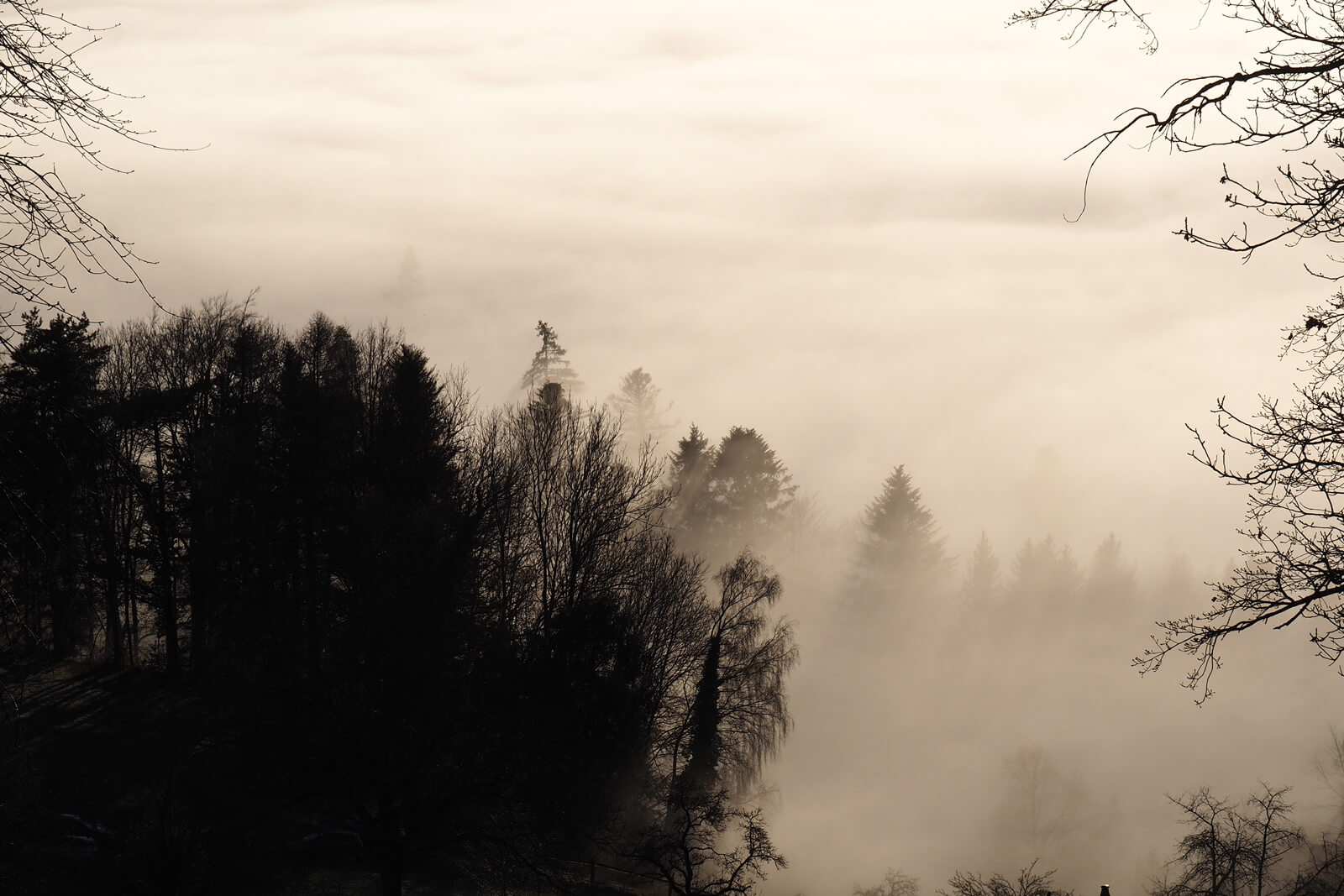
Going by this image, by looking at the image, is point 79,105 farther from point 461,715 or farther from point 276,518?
point 276,518

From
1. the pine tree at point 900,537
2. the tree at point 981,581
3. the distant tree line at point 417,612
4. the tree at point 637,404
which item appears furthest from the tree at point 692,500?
the tree at point 637,404

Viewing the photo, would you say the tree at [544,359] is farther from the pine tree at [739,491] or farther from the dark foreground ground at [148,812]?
the dark foreground ground at [148,812]

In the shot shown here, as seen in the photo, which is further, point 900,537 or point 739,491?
point 900,537

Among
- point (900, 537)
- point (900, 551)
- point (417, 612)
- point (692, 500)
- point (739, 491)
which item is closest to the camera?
point (417, 612)

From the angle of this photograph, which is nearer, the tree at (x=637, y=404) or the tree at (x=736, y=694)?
the tree at (x=736, y=694)

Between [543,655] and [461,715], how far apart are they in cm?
618

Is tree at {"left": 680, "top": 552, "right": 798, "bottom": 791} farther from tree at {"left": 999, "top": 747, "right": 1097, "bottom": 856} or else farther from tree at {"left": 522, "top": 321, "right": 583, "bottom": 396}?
tree at {"left": 522, "top": 321, "right": 583, "bottom": 396}

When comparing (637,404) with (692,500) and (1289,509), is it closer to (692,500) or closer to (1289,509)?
(692,500)

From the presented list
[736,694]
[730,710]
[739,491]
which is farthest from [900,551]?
[730,710]

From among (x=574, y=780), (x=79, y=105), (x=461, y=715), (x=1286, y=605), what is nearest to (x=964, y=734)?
(x=574, y=780)

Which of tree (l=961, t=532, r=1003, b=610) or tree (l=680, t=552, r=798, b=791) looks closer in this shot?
tree (l=680, t=552, r=798, b=791)

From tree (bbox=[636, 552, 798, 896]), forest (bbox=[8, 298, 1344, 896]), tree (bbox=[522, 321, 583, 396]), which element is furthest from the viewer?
tree (bbox=[522, 321, 583, 396])

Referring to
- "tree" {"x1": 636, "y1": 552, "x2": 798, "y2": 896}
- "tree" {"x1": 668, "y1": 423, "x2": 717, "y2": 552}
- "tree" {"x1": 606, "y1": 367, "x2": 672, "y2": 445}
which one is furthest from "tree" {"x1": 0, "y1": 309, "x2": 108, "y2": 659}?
"tree" {"x1": 606, "y1": 367, "x2": 672, "y2": 445}

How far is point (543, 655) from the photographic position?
2397 centimetres
